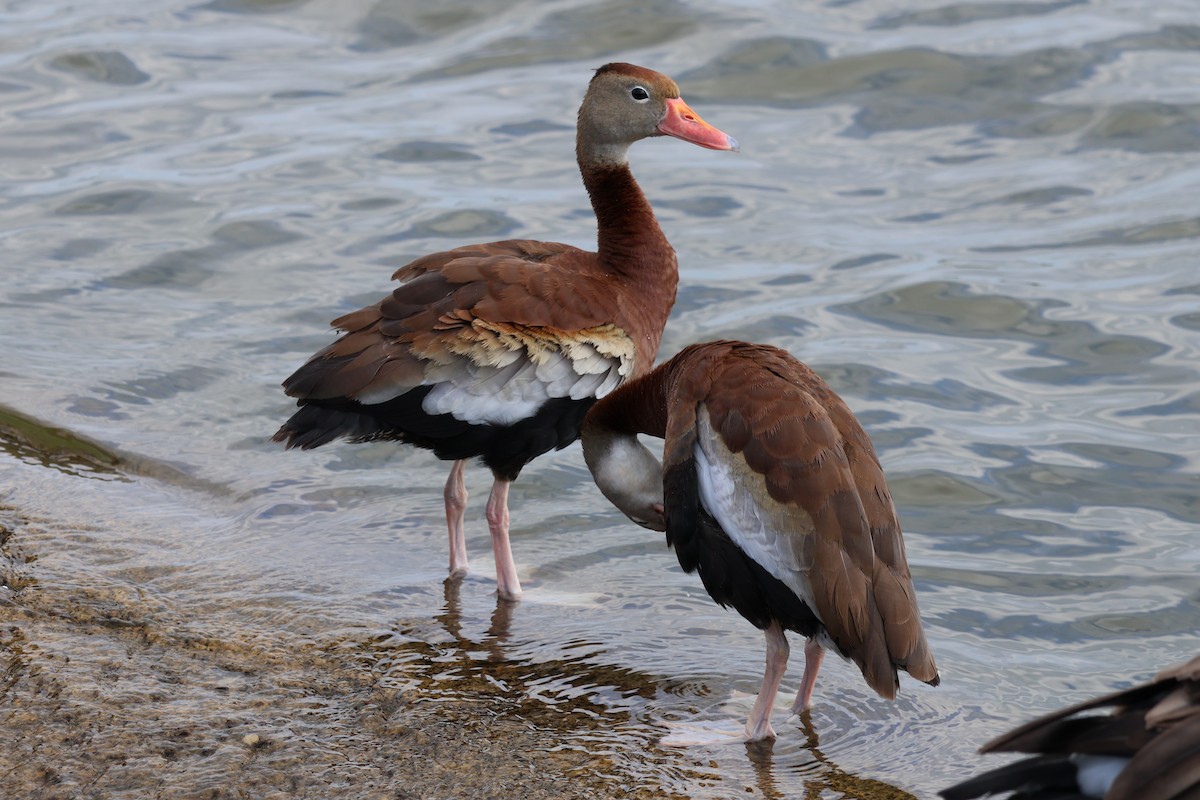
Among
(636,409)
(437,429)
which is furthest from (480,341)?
(636,409)

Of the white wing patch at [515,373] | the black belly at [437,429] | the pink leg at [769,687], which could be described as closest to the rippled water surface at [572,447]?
the pink leg at [769,687]

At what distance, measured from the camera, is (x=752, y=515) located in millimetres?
4516

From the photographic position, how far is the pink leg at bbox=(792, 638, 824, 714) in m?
4.77

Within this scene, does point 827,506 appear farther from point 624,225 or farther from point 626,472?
point 624,225

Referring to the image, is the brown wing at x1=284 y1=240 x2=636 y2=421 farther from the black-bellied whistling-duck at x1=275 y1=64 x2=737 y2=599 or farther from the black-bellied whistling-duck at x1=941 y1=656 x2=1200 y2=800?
the black-bellied whistling-duck at x1=941 y1=656 x2=1200 y2=800

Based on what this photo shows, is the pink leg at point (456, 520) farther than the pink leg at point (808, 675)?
Yes

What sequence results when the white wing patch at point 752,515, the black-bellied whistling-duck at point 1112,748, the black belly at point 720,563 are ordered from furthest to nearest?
1. the black belly at point 720,563
2. the white wing patch at point 752,515
3. the black-bellied whistling-duck at point 1112,748

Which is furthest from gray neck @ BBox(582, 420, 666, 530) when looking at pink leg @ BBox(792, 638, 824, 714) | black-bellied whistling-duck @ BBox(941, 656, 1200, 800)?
black-bellied whistling-duck @ BBox(941, 656, 1200, 800)

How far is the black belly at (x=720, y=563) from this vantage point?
454 cm

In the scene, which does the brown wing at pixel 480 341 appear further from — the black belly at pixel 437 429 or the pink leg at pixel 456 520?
the pink leg at pixel 456 520

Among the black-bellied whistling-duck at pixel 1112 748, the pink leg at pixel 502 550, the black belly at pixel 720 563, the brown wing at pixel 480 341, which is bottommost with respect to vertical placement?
the pink leg at pixel 502 550

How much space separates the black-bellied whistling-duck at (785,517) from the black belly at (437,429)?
1.02m

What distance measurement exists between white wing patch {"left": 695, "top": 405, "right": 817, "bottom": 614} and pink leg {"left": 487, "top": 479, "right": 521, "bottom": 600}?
4.67ft

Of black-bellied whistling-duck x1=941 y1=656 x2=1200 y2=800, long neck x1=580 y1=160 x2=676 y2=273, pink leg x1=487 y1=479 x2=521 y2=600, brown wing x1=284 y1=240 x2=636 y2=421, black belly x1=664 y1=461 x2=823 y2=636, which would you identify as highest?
long neck x1=580 y1=160 x2=676 y2=273
